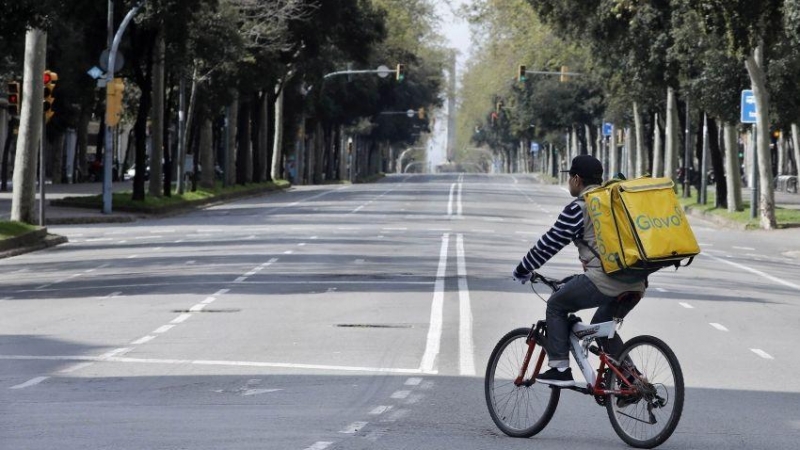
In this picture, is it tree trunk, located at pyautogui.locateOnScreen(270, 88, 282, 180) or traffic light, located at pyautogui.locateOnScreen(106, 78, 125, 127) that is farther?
tree trunk, located at pyautogui.locateOnScreen(270, 88, 282, 180)

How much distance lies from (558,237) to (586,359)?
0.79m

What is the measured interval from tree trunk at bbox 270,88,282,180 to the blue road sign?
141 ft

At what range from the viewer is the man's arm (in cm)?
1003

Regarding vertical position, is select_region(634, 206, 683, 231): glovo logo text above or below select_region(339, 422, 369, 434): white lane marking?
above

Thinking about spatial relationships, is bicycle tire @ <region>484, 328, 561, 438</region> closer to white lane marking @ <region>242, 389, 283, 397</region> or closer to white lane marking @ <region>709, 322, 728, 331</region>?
white lane marking @ <region>242, 389, 283, 397</region>

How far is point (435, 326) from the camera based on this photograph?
59.9 feet

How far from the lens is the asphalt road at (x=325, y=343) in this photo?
10771mm

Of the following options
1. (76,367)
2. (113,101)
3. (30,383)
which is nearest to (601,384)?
(30,383)

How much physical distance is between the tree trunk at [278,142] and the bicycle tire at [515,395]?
254ft

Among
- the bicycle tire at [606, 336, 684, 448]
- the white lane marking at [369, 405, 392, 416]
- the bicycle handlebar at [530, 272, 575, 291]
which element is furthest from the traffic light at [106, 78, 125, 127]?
the bicycle tire at [606, 336, 684, 448]

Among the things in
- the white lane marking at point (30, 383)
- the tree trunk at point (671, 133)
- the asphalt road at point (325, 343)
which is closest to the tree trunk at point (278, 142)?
the tree trunk at point (671, 133)

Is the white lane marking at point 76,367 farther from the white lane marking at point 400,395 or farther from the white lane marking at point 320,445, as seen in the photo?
the white lane marking at point 320,445

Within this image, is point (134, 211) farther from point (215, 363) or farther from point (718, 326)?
point (215, 363)

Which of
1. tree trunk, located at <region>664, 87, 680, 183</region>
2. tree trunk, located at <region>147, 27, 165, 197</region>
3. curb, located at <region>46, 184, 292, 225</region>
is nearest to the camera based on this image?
curb, located at <region>46, 184, 292, 225</region>
